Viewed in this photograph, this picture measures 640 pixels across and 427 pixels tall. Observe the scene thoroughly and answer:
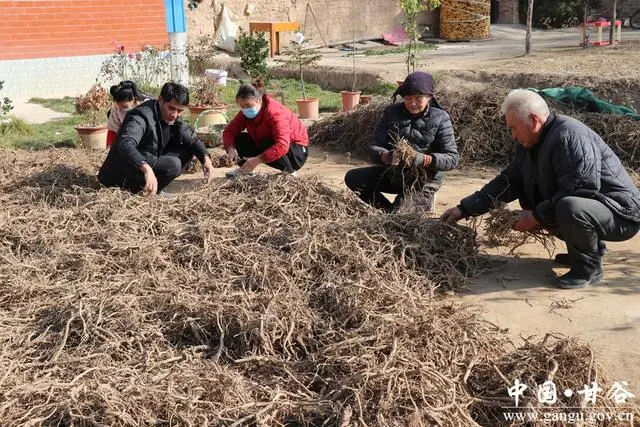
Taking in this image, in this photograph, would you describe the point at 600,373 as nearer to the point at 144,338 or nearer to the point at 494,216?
the point at 494,216

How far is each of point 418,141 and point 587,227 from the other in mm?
1377

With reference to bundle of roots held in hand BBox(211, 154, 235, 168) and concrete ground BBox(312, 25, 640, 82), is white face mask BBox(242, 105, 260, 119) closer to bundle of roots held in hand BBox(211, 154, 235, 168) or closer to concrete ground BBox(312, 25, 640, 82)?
bundle of roots held in hand BBox(211, 154, 235, 168)

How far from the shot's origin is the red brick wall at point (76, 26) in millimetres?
10109

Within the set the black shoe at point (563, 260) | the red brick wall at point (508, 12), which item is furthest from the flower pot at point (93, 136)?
the red brick wall at point (508, 12)

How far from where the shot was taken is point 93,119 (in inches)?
307

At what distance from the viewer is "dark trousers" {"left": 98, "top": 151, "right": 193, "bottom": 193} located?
4906 mm

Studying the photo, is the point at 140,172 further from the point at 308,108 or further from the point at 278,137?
the point at 308,108

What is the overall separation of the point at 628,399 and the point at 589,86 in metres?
6.50

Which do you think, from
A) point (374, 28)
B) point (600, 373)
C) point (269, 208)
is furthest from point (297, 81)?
point (600, 373)

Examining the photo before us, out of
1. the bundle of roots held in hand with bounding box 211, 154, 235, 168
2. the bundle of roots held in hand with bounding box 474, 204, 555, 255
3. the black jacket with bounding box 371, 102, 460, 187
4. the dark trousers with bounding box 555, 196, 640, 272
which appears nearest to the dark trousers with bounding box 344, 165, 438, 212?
the black jacket with bounding box 371, 102, 460, 187

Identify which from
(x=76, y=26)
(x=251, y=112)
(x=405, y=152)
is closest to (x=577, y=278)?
(x=405, y=152)

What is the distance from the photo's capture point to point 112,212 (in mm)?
4273

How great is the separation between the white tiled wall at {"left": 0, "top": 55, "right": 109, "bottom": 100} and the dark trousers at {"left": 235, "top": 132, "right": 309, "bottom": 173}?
6.02 metres

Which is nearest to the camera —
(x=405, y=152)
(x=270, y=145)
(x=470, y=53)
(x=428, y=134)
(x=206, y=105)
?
(x=405, y=152)
